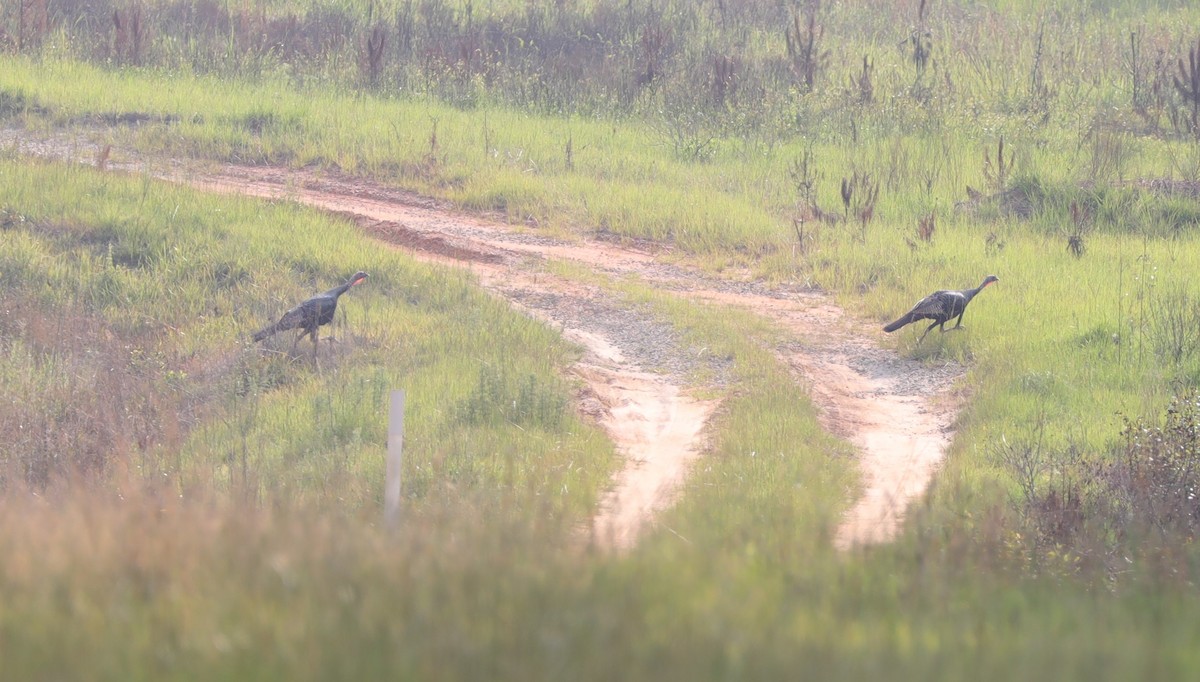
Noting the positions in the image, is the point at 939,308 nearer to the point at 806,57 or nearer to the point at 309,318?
the point at 309,318

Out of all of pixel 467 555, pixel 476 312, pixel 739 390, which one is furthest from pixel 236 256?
pixel 467 555

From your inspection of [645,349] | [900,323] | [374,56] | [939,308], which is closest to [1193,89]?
[939,308]

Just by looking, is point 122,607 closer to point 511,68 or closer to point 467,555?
point 467,555

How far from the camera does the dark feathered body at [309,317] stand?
1055 centimetres

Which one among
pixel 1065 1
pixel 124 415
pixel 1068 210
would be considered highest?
pixel 1065 1

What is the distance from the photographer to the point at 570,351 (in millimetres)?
10914

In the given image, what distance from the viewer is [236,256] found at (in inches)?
498

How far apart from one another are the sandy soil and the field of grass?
0.29 meters

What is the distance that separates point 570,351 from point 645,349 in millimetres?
789

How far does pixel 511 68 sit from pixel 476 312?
11.4 meters

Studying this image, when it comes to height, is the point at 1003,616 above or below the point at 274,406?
above

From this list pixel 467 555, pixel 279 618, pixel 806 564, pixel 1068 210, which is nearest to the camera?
pixel 279 618

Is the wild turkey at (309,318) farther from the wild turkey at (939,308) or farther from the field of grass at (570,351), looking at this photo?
the wild turkey at (939,308)

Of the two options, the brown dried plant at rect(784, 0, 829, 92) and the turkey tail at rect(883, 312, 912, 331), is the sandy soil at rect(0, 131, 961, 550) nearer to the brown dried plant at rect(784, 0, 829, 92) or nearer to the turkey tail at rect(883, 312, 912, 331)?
the turkey tail at rect(883, 312, 912, 331)
